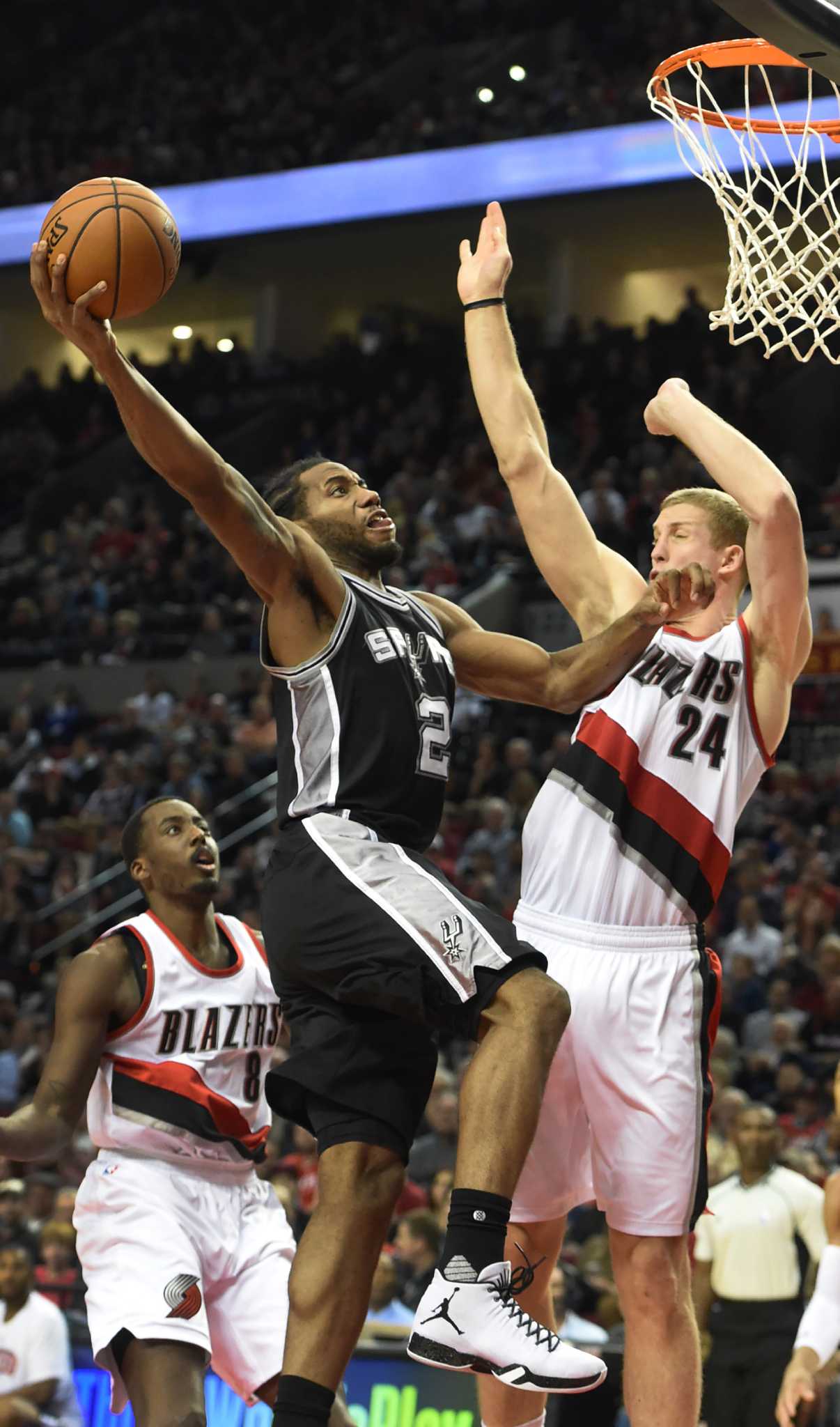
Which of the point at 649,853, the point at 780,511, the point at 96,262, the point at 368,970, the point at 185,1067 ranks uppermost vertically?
the point at 96,262

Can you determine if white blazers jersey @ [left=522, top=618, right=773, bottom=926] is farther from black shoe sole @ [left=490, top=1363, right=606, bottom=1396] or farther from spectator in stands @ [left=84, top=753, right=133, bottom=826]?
spectator in stands @ [left=84, top=753, right=133, bottom=826]

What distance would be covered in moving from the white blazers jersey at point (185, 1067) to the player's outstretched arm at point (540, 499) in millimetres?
1487

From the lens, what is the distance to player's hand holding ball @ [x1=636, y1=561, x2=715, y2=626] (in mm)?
3990

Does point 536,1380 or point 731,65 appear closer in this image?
point 536,1380

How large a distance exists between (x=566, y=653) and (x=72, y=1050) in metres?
1.71

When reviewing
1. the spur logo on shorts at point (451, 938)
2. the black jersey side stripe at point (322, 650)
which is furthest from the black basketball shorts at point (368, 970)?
the black jersey side stripe at point (322, 650)

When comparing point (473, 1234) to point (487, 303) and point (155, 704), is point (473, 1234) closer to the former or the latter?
A: point (487, 303)

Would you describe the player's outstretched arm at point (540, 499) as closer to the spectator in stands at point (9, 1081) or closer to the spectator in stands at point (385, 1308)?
the spectator in stands at point (385, 1308)

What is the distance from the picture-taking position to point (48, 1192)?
1035cm

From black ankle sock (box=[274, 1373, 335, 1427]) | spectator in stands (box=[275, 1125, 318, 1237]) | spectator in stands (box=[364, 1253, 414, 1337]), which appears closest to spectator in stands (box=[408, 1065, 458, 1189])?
spectator in stands (box=[275, 1125, 318, 1237])

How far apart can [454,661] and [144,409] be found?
3.55 ft

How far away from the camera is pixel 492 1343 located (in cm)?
332

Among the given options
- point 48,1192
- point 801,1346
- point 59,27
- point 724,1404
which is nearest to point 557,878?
point 801,1346

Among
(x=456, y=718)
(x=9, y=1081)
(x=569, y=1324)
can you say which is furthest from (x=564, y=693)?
(x=456, y=718)
